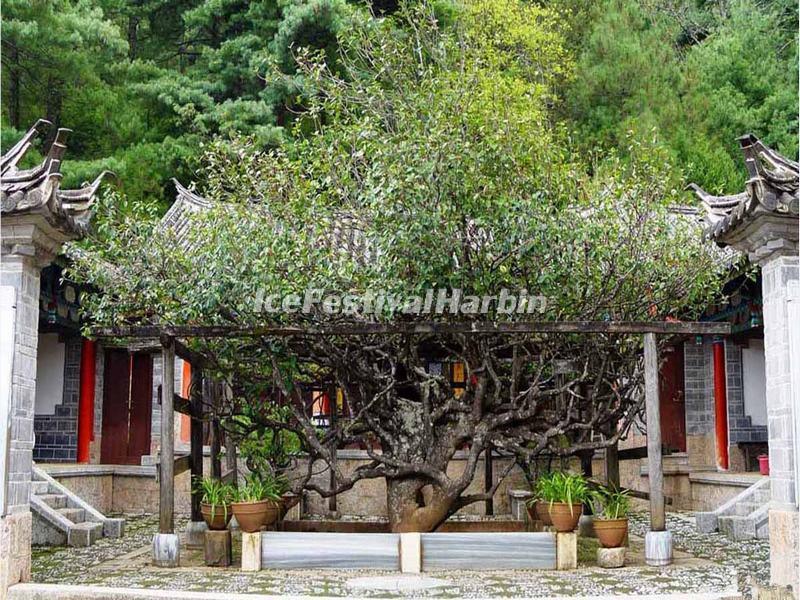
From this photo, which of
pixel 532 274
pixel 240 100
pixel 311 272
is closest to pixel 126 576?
pixel 311 272

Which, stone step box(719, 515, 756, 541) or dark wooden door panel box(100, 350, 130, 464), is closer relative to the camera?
stone step box(719, 515, 756, 541)

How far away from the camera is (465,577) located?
7.84m

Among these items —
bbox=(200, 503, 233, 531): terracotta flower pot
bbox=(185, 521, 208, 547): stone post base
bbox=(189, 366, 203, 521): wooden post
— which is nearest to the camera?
bbox=(200, 503, 233, 531): terracotta flower pot

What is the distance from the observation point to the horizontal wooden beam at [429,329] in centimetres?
796

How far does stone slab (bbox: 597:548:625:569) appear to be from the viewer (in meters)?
8.27

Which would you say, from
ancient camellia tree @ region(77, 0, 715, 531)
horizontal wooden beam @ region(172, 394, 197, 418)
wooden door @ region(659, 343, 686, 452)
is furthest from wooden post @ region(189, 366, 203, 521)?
wooden door @ region(659, 343, 686, 452)

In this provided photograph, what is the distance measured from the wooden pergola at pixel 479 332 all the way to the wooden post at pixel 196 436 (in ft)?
3.53

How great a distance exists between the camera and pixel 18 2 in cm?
1455

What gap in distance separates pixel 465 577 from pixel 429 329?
6.91 ft

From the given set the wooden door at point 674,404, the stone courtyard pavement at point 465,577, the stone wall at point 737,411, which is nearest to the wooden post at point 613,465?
the stone courtyard pavement at point 465,577

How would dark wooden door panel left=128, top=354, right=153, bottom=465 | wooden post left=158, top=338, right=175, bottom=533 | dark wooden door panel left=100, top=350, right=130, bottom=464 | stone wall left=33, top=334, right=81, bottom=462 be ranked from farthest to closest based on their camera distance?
1. dark wooden door panel left=128, top=354, right=153, bottom=465
2. dark wooden door panel left=100, top=350, right=130, bottom=464
3. stone wall left=33, top=334, right=81, bottom=462
4. wooden post left=158, top=338, right=175, bottom=533

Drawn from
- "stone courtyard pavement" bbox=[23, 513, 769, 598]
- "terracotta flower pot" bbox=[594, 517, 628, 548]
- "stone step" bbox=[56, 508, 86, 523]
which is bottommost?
"stone courtyard pavement" bbox=[23, 513, 769, 598]

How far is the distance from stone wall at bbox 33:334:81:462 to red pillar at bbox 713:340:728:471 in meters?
9.95

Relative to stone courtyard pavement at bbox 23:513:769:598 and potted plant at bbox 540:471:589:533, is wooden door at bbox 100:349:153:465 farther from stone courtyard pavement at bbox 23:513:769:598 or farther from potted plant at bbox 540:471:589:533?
potted plant at bbox 540:471:589:533
